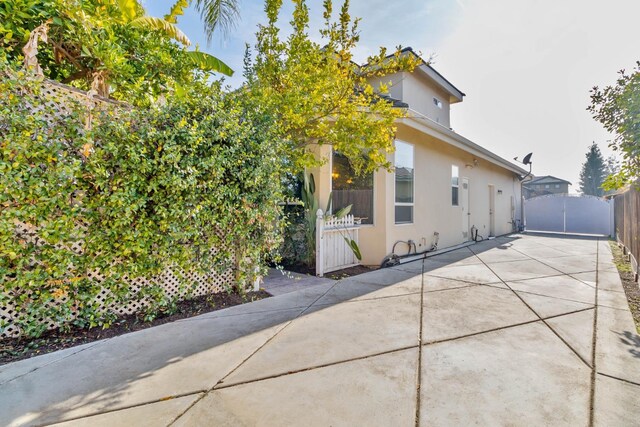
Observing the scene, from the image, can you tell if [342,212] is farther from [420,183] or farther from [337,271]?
[420,183]

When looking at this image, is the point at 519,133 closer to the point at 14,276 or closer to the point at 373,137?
the point at 373,137

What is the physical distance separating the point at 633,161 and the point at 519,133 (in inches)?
590

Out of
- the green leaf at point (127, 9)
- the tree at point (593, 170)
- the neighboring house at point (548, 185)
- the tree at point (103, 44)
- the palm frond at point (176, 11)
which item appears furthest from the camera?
the tree at point (593, 170)

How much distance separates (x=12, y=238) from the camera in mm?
2771

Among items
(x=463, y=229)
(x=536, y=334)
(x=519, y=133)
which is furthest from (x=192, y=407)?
(x=519, y=133)

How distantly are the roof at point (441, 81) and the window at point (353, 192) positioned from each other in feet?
14.7

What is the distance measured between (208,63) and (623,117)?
722 centimetres

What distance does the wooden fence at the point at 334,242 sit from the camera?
19.7 feet

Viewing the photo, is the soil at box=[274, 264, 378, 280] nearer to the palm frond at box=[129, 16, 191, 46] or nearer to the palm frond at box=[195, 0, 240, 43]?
the palm frond at box=[129, 16, 191, 46]

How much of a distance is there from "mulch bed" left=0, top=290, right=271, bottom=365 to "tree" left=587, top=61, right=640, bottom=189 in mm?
5640

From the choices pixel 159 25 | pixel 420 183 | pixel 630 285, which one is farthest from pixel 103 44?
pixel 630 285

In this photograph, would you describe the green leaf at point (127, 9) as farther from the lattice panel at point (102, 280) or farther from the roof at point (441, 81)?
the roof at point (441, 81)

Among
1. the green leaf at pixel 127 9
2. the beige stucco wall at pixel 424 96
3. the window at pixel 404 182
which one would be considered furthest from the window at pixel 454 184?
the green leaf at pixel 127 9

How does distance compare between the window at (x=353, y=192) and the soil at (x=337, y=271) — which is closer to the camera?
the soil at (x=337, y=271)
